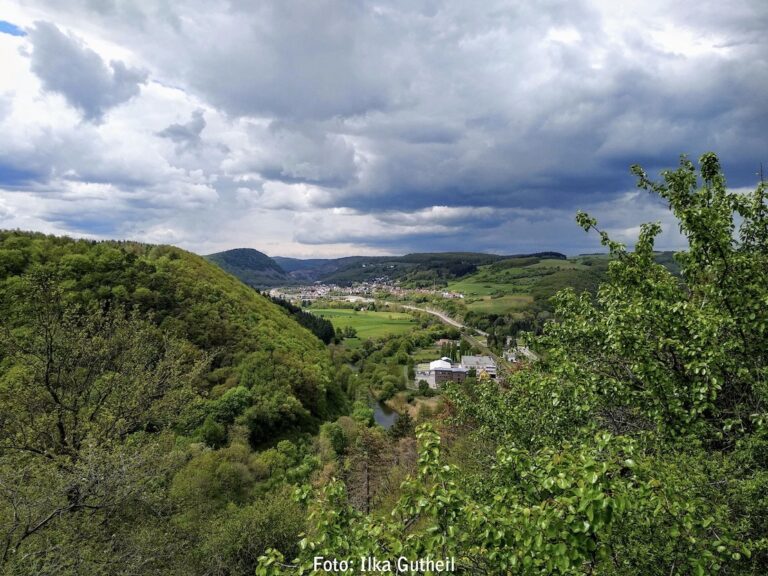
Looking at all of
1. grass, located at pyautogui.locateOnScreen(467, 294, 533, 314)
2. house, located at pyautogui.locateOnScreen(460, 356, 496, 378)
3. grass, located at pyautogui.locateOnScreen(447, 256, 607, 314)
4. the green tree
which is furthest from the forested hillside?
grass, located at pyautogui.locateOnScreen(447, 256, 607, 314)

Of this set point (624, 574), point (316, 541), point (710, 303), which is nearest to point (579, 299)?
point (710, 303)

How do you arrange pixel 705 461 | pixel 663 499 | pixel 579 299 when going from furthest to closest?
pixel 579 299, pixel 705 461, pixel 663 499

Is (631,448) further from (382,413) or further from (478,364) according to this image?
(478,364)

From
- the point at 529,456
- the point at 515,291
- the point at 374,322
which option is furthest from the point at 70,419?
the point at 515,291

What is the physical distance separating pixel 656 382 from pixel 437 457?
448 cm

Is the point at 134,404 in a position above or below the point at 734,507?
below

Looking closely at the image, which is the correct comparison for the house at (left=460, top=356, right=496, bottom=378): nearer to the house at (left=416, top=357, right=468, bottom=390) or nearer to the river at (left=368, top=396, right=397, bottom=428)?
the house at (left=416, top=357, right=468, bottom=390)

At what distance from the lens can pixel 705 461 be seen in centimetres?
548

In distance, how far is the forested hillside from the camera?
959 cm

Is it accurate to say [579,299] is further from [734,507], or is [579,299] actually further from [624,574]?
[624,574]

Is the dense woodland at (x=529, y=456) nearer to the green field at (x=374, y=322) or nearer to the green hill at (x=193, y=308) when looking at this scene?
the green hill at (x=193, y=308)

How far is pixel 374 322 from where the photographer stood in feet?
465

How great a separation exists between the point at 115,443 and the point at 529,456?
14722mm

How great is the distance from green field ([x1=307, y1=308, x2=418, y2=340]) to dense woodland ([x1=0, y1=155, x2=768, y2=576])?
96562mm
